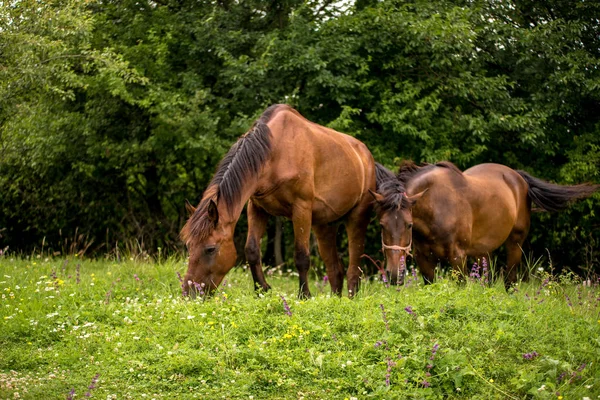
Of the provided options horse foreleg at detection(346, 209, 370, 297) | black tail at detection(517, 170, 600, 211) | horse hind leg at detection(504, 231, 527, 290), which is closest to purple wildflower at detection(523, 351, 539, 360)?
horse foreleg at detection(346, 209, 370, 297)

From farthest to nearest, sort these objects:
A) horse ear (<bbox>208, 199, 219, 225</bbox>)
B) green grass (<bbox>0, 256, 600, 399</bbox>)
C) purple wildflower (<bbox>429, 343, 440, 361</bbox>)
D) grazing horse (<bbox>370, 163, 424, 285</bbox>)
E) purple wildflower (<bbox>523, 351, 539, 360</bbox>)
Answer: grazing horse (<bbox>370, 163, 424, 285</bbox>) → horse ear (<bbox>208, 199, 219, 225</bbox>) → purple wildflower (<bbox>523, 351, 539, 360</bbox>) → purple wildflower (<bbox>429, 343, 440, 361</bbox>) → green grass (<bbox>0, 256, 600, 399</bbox>)

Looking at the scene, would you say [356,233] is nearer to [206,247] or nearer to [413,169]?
[413,169]

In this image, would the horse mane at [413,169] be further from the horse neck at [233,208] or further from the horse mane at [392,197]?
the horse neck at [233,208]

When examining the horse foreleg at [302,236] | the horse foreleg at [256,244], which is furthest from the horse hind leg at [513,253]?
the horse foreleg at [256,244]

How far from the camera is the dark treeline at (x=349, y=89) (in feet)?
40.4

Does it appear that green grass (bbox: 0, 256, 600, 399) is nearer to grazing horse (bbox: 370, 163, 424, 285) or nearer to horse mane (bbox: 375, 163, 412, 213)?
grazing horse (bbox: 370, 163, 424, 285)

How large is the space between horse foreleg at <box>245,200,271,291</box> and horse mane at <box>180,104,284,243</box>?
76 cm

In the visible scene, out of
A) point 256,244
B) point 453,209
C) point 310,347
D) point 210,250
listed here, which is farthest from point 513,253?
point 310,347

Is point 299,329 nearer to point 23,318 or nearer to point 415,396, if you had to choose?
point 415,396

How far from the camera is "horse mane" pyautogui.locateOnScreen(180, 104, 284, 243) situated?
22.6ft

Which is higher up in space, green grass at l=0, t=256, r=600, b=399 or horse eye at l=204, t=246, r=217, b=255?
horse eye at l=204, t=246, r=217, b=255

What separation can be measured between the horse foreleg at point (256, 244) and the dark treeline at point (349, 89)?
174 inches

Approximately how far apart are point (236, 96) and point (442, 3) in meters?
4.47

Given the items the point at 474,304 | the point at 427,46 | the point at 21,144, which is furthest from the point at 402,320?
the point at 21,144
